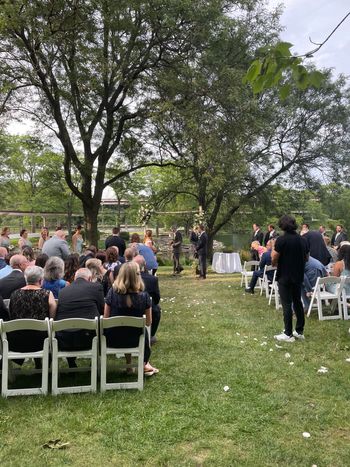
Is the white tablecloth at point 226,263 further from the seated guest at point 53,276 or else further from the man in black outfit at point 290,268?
the seated guest at point 53,276

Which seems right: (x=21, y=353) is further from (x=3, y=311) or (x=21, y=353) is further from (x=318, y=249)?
(x=318, y=249)

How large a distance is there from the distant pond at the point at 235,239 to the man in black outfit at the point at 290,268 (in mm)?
19553

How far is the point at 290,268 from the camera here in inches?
222

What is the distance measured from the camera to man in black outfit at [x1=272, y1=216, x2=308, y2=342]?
5.64 metres

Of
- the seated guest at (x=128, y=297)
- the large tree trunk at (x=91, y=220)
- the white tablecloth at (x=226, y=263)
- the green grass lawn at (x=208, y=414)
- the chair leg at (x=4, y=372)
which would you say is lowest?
the green grass lawn at (x=208, y=414)

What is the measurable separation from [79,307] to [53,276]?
73 cm

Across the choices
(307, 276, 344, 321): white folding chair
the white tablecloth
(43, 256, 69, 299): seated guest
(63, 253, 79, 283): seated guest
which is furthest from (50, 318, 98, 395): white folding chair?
the white tablecloth

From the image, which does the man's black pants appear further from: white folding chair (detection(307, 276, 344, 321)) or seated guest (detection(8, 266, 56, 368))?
seated guest (detection(8, 266, 56, 368))

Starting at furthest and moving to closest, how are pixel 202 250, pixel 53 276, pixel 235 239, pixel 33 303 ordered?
1. pixel 235 239
2. pixel 202 250
3. pixel 53 276
4. pixel 33 303

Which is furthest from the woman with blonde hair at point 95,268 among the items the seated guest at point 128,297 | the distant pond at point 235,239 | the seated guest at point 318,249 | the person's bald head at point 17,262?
the distant pond at point 235,239

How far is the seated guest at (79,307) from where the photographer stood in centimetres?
412

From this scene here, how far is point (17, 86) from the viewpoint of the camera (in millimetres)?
12695

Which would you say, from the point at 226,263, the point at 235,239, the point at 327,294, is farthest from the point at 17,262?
the point at 235,239

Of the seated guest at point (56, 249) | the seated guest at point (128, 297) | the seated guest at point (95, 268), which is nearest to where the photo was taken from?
the seated guest at point (128, 297)
